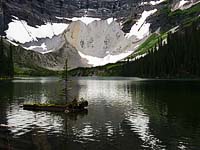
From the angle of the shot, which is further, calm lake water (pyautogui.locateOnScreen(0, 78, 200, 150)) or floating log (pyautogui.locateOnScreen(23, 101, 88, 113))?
floating log (pyautogui.locateOnScreen(23, 101, 88, 113))

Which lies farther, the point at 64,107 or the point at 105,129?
the point at 64,107

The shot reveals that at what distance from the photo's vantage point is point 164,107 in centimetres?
8025

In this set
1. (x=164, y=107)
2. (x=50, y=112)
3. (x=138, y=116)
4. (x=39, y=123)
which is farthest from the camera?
(x=164, y=107)

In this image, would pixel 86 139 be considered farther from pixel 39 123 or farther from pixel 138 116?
pixel 138 116

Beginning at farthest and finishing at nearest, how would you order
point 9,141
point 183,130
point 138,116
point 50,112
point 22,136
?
point 50,112 → point 138,116 → point 183,130 → point 22,136 → point 9,141

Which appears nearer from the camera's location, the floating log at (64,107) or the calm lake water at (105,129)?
the calm lake water at (105,129)

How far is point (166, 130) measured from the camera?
177 ft

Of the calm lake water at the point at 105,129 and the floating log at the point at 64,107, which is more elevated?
the floating log at the point at 64,107

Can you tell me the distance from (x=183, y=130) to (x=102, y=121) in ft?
48.7

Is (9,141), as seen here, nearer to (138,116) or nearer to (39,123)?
(39,123)

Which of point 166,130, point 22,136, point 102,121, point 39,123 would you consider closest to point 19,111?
point 39,123

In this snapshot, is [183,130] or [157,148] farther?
[183,130]

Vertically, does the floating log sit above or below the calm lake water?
above

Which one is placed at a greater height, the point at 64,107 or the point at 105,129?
the point at 64,107
